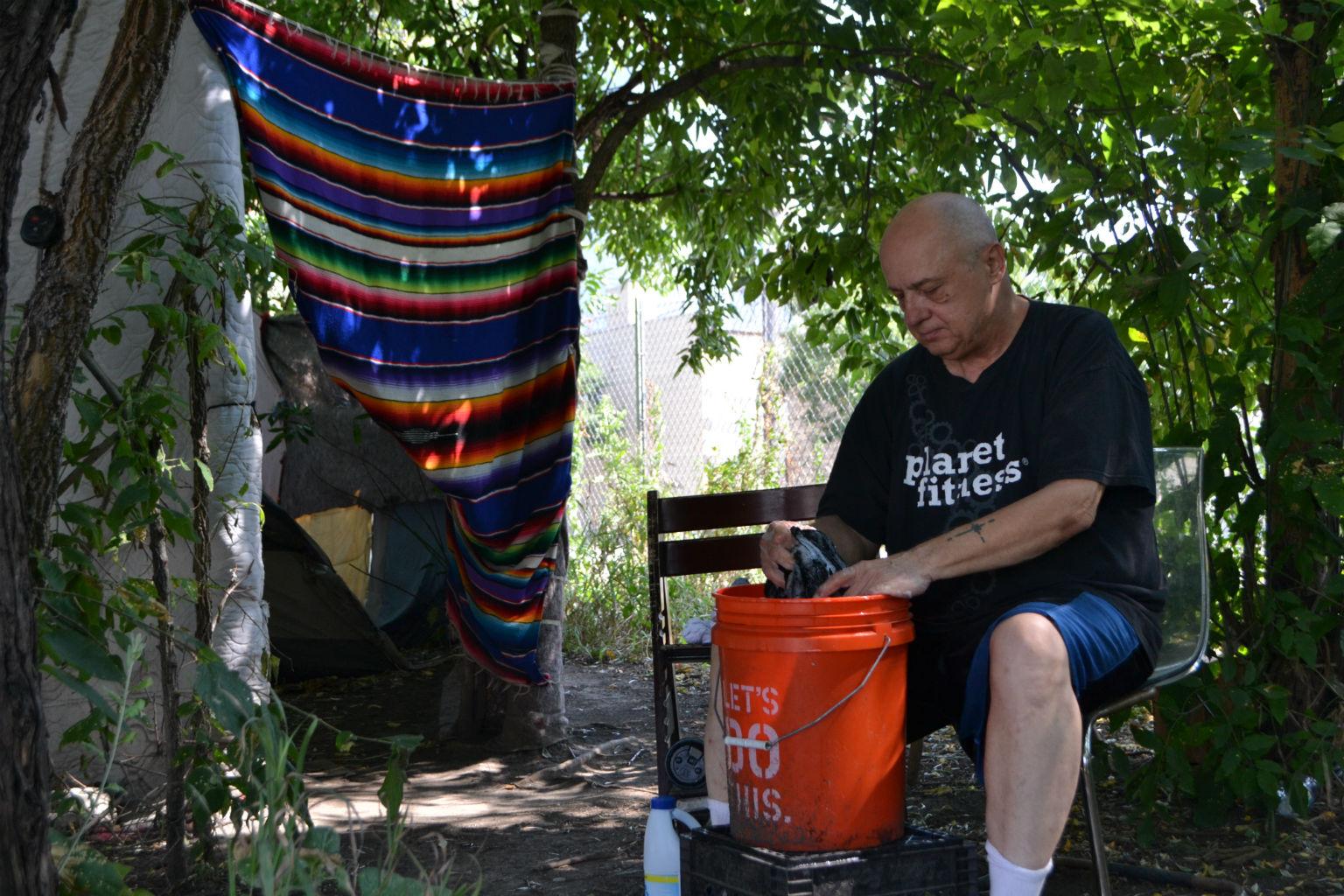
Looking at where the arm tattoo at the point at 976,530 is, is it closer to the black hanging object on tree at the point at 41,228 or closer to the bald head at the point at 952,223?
the bald head at the point at 952,223

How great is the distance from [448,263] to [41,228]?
144 cm

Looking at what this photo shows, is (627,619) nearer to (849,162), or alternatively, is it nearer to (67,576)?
(849,162)

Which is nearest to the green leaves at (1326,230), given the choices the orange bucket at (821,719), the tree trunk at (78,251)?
the orange bucket at (821,719)

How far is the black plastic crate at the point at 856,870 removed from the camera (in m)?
2.11

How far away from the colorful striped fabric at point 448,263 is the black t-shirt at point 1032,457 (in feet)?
4.25

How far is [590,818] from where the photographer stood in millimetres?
3547

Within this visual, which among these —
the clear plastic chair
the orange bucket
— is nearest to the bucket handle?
the orange bucket

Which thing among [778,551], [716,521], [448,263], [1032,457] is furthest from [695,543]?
[1032,457]

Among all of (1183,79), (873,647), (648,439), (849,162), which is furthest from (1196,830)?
(648,439)

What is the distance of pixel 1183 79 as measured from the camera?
3.48 meters

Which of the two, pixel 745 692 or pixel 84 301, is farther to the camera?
pixel 745 692

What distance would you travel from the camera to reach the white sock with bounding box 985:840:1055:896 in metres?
2.03

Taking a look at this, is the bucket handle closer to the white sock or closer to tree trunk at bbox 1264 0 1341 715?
the white sock

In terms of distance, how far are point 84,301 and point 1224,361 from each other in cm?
282
